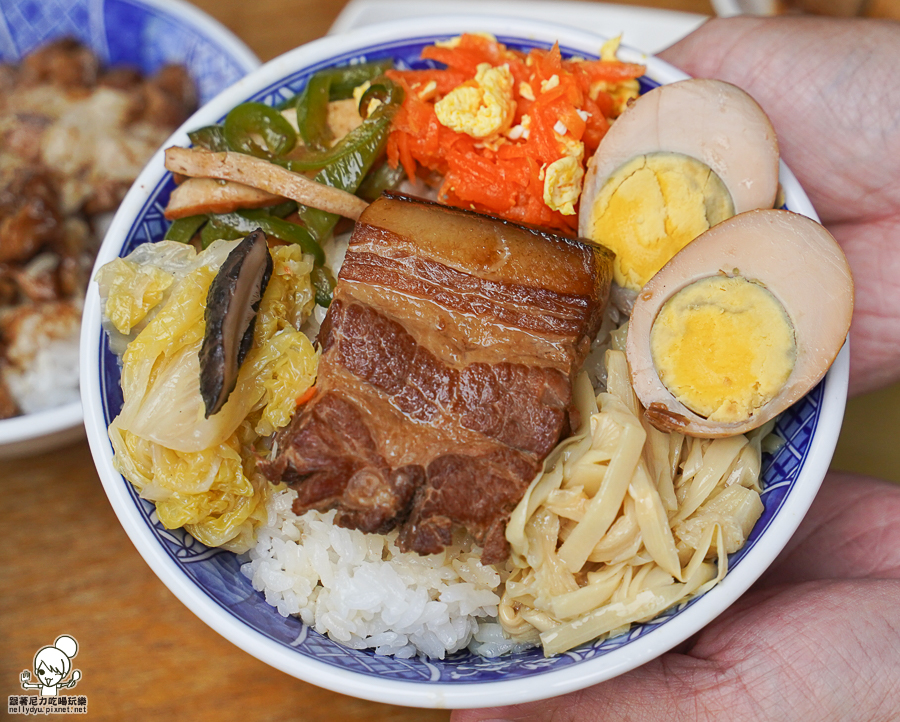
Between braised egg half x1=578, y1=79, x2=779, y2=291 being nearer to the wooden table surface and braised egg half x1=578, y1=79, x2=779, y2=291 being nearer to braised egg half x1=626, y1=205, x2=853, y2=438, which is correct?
braised egg half x1=626, y1=205, x2=853, y2=438

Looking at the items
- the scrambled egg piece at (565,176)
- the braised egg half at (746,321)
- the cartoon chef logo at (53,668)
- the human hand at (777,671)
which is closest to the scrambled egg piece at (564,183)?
the scrambled egg piece at (565,176)

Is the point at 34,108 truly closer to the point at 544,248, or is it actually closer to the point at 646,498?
the point at 544,248

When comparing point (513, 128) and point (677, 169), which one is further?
point (513, 128)

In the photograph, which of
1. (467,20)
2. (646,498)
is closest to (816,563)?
(646,498)

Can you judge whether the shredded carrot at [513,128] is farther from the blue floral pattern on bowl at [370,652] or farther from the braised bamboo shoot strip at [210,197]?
the blue floral pattern on bowl at [370,652]

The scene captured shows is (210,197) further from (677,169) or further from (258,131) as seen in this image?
(677,169)

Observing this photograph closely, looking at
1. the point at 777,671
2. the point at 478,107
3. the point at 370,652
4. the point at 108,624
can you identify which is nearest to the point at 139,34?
the point at 478,107

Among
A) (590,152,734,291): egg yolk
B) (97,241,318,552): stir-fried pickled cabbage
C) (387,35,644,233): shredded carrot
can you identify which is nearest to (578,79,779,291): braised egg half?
(590,152,734,291): egg yolk

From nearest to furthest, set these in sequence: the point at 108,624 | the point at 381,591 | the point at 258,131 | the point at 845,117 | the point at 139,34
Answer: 1. the point at 381,591
2. the point at 258,131
3. the point at 845,117
4. the point at 108,624
5. the point at 139,34
